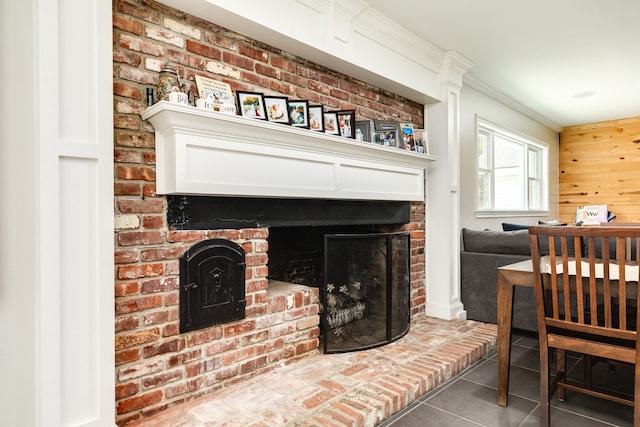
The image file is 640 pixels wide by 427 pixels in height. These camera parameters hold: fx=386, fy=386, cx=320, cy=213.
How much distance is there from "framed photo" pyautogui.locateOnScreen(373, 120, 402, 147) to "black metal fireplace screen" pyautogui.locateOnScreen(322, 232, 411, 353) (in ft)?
2.32

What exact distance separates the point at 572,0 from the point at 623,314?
2032 mm

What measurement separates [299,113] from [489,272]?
2.23 metres

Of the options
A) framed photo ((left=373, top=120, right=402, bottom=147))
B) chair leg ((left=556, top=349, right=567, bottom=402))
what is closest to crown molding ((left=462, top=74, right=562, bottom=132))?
framed photo ((left=373, top=120, right=402, bottom=147))

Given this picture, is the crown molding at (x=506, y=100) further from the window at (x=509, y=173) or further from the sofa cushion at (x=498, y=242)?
the sofa cushion at (x=498, y=242)

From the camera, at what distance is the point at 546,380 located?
1.84 m

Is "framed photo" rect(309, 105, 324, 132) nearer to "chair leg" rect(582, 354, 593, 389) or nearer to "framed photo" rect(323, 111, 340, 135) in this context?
"framed photo" rect(323, 111, 340, 135)

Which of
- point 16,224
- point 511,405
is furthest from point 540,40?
point 16,224

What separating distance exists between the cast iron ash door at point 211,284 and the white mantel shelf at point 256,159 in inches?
11.9

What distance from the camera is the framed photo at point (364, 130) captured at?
2.79 metres

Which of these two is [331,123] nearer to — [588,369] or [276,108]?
[276,108]

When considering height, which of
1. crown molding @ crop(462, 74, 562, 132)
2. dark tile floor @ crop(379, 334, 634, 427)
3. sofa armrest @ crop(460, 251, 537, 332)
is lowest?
dark tile floor @ crop(379, 334, 634, 427)

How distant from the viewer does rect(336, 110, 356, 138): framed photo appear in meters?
2.62

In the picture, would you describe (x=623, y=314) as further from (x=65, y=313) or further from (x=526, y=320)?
(x=65, y=313)

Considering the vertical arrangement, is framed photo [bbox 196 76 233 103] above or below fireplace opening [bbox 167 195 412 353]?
above
